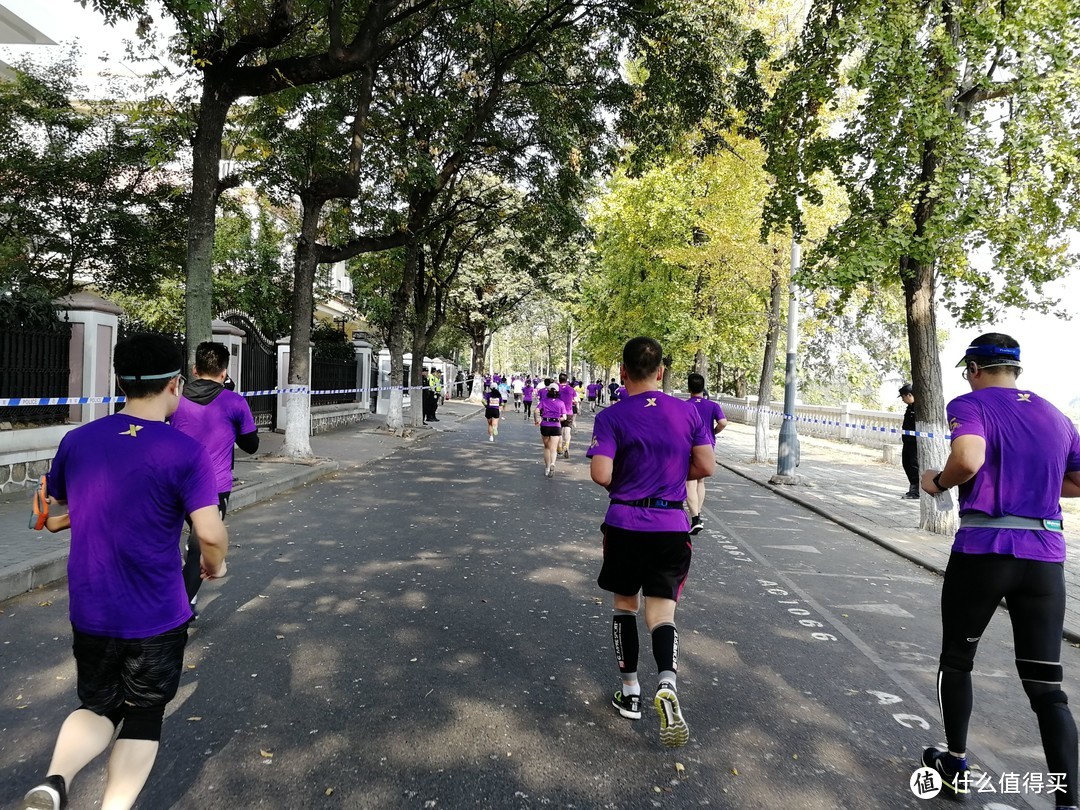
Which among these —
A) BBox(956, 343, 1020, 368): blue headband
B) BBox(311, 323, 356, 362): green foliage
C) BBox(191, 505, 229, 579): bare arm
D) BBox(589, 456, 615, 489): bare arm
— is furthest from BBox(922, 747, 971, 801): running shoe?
BBox(311, 323, 356, 362): green foliage

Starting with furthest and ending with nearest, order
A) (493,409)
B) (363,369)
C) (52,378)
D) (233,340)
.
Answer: (363,369), (493,409), (233,340), (52,378)

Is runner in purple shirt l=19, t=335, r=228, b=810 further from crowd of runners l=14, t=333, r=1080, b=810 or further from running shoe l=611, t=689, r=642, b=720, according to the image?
running shoe l=611, t=689, r=642, b=720

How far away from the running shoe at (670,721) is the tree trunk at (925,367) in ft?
25.7

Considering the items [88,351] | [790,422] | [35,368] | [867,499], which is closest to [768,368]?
[790,422]

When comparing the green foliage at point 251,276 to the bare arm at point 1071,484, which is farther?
the green foliage at point 251,276

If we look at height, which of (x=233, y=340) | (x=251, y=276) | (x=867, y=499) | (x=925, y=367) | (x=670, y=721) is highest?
(x=251, y=276)

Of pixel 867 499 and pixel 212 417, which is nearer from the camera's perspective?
pixel 212 417

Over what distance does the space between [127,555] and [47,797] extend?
0.72 metres

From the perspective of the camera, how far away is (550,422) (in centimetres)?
1371

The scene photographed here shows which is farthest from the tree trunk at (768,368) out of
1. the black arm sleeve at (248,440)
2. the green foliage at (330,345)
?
the black arm sleeve at (248,440)

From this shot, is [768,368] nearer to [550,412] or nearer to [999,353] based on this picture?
[550,412]

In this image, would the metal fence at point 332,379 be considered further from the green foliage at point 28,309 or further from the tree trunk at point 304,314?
the green foliage at point 28,309

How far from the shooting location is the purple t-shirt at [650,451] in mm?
3607

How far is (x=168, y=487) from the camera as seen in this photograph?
2.36 m
